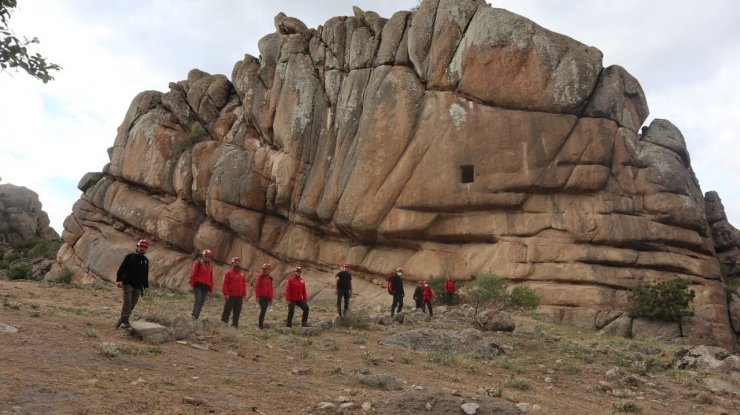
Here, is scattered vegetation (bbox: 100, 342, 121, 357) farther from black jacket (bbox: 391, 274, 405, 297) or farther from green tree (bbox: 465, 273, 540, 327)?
green tree (bbox: 465, 273, 540, 327)

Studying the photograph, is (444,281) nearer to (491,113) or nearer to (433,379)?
(491,113)

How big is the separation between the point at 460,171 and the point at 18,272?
124 feet

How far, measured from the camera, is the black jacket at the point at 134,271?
527 inches

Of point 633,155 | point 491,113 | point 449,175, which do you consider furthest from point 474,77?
point 633,155

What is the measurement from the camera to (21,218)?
6962cm

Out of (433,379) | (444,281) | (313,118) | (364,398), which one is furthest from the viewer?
(313,118)

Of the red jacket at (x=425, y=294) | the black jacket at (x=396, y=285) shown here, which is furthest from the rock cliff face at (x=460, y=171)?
the black jacket at (x=396, y=285)

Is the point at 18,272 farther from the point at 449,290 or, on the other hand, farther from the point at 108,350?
the point at 108,350

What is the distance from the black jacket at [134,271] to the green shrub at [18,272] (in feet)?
133

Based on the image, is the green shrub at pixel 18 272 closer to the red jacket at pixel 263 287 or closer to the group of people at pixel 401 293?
the group of people at pixel 401 293

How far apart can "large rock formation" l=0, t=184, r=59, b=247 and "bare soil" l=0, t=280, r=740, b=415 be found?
2399 inches

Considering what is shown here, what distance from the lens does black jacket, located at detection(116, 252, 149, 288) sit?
13383mm

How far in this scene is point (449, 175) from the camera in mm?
34531

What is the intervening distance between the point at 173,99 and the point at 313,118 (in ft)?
52.4
